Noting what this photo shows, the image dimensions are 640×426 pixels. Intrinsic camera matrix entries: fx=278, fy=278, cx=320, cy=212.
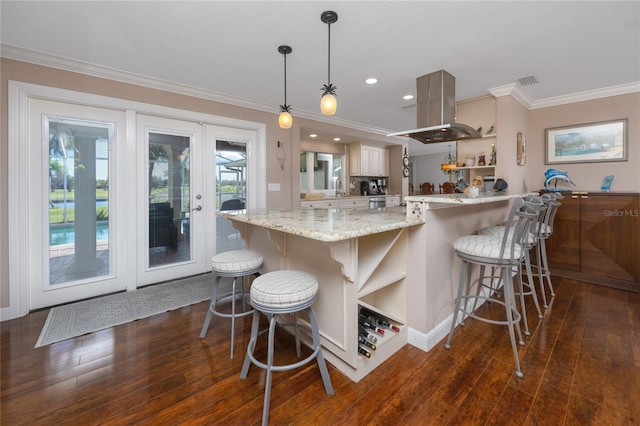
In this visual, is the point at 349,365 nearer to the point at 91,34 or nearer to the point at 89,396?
the point at 89,396

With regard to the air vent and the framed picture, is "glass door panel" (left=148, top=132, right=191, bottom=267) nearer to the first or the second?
the air vent

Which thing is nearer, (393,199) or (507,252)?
(507,252)

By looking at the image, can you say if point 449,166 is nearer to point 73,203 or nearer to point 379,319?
point 379,319

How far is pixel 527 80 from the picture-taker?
10.3ft

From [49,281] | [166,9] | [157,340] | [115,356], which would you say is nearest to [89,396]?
[115,356]

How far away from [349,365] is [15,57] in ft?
12.0

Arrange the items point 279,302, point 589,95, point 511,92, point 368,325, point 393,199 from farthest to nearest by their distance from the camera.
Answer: point 393,199 < point 589,95 < point 511,92 < point 368,325 < point 279,302

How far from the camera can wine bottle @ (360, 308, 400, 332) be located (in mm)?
1958

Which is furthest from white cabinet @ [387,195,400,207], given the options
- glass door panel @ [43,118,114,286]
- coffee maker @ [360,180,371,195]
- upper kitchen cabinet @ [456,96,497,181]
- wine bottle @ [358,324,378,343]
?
glass door panel @ [43,118,114,286]

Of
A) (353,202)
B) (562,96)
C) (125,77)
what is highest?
(562,96)

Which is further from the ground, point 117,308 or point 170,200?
point 170,200

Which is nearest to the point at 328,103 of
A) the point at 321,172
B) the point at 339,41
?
the point at 339,41

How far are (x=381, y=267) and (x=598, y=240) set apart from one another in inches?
118

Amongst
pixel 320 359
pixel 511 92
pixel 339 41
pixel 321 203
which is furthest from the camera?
pixel 321 203
